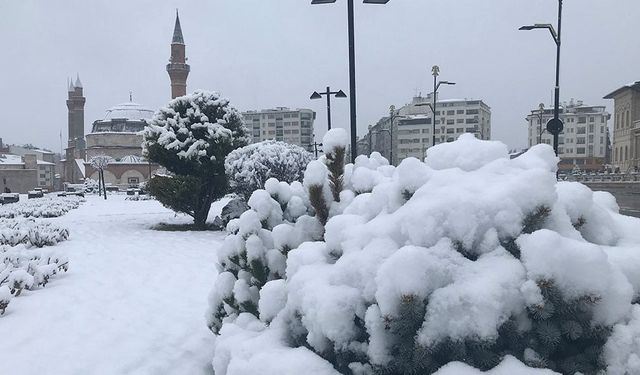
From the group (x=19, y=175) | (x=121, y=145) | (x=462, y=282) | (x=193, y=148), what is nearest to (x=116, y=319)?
(x=462, y=282)

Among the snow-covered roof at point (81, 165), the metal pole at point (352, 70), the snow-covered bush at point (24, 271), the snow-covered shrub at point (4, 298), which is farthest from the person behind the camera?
the snow-covered roof at point (81, 165)

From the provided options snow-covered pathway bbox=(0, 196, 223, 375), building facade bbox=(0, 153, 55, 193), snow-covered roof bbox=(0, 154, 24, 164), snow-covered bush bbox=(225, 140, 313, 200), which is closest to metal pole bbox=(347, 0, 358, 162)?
snow-covered pathway bbox=(0, 196, 223, 375)

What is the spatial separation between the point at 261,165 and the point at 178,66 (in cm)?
4508

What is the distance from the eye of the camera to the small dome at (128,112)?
74.9 m

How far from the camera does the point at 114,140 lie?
71188 mm

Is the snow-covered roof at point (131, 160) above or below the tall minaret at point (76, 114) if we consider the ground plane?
below

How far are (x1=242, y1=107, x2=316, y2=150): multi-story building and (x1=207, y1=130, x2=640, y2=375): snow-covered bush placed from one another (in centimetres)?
10898

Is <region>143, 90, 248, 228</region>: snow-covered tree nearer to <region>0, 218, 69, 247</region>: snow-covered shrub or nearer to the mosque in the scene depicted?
<region>0, 218, 69, 247</region>: snow-covered shrub

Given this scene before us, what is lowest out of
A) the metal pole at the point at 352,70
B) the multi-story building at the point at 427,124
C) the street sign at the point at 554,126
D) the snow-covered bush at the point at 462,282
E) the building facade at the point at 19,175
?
the building facade at the point at 19,175

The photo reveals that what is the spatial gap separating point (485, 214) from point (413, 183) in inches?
16.5

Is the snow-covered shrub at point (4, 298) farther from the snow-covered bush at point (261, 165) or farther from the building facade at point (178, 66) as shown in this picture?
the building facade at point (178, 66)

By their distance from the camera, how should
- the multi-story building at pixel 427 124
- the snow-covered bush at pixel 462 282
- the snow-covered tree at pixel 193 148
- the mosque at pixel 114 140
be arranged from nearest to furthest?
the snow-covered bush at pixel 462 282, the snow-covered tree at pixel 193 148, the mosque at pixel 114 140, the multi-story building at pixel 427 124

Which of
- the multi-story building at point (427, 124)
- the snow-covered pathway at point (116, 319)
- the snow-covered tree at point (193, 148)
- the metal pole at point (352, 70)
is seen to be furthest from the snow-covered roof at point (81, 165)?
the metal pole at point (352, 70)

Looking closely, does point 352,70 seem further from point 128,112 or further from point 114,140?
point 128,112
